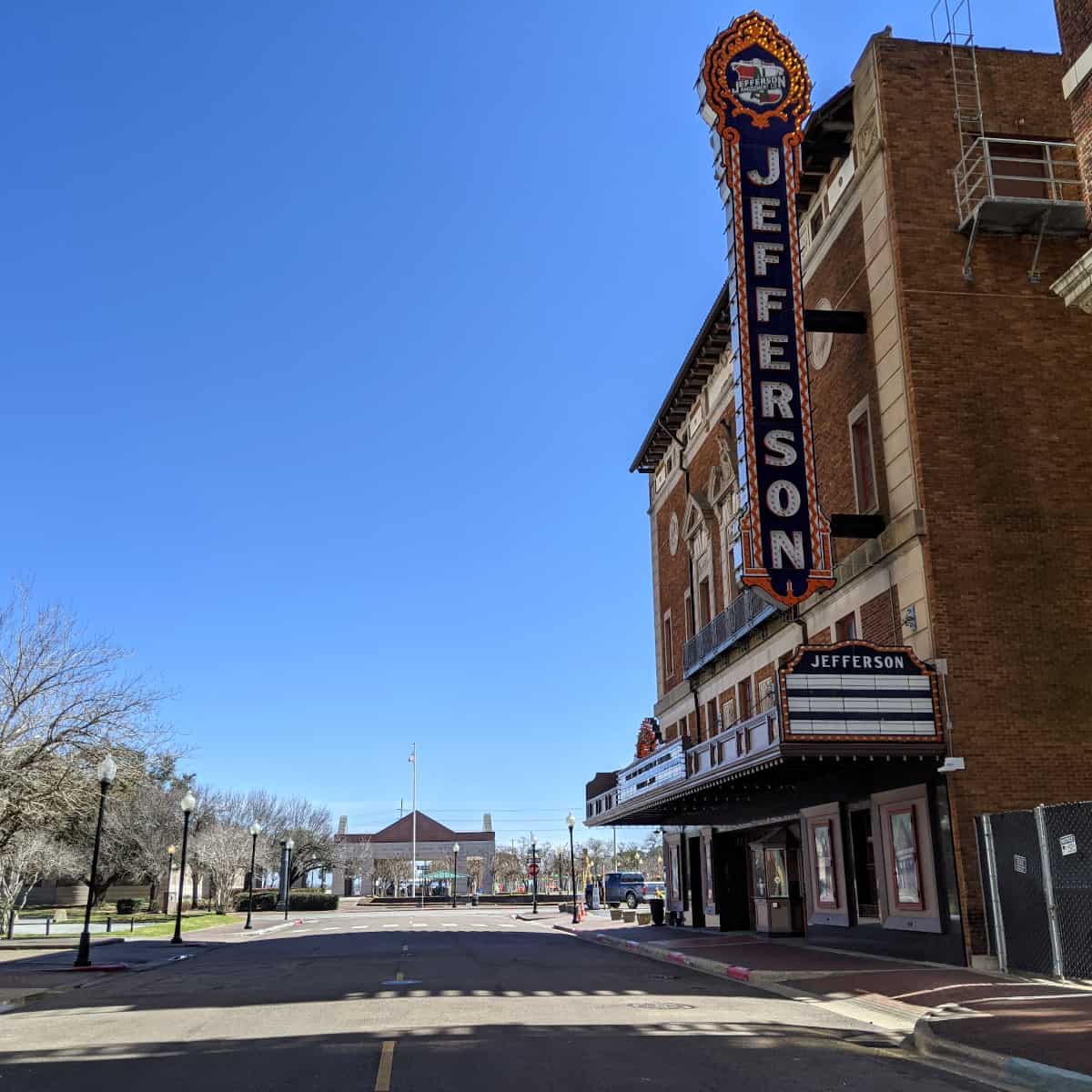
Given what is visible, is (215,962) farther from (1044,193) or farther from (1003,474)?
(1044,193)

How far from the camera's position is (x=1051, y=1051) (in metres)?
9.54

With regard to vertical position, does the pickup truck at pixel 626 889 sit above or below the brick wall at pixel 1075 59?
below

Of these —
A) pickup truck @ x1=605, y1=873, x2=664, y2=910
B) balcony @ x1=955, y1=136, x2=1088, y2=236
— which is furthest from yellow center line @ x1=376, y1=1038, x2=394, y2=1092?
pickup truck @ x1=605, y1=873, x2=664, y2=910

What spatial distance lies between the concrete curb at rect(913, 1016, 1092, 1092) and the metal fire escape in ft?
50.1

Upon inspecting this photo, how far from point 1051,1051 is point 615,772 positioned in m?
27.7

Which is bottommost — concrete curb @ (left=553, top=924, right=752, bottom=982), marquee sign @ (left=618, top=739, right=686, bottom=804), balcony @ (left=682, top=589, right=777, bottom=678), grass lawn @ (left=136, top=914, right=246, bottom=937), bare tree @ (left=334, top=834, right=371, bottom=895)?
grass lawn @ (left=136, top=914, right=246, bottom=937)

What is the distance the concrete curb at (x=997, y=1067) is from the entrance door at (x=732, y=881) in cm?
2226

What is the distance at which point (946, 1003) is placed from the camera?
44.8 ft

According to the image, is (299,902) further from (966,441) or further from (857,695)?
(966,441)

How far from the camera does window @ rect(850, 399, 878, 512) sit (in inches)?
900

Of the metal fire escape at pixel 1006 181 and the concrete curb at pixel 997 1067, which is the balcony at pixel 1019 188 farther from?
the concrete curb at pixel 997 1067

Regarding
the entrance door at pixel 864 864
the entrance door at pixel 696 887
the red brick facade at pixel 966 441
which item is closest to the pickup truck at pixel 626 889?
the entrance door at pixel 696 887

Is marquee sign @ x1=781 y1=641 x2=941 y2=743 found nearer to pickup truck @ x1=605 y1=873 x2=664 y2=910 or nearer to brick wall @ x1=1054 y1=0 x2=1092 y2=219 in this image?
brick wall @ x1=1054 y1=0 x2=1092 y2=219

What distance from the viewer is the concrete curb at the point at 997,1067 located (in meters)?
8.43
